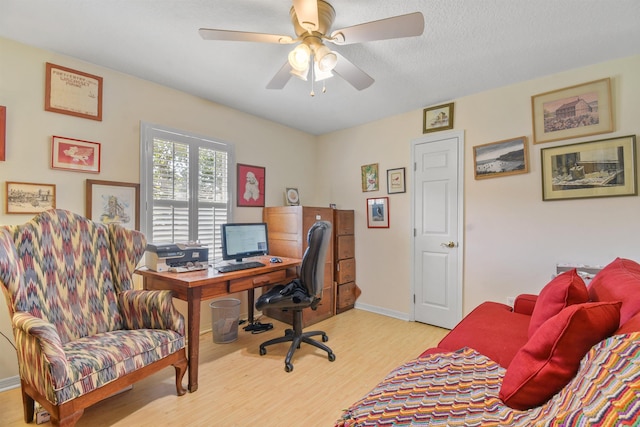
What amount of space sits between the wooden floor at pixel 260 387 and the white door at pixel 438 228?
34 cm

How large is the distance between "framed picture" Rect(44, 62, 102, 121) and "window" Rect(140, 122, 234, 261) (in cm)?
38

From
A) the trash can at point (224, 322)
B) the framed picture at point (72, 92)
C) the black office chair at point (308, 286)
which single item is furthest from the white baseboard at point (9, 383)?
the framed picture at point (72, 92)

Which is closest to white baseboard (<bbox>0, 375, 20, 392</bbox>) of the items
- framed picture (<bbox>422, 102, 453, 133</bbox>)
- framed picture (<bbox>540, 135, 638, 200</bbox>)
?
framed picture (<bbox>422, 102, 453, 133</bbox>)

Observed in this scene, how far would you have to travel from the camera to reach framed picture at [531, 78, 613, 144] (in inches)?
92.7

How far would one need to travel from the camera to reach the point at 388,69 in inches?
98.1

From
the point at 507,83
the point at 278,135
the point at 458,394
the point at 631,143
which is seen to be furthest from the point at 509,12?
the point at 278,135

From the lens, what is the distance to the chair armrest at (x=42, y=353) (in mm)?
1408

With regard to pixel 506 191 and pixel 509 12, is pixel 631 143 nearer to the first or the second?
pixel 506 191

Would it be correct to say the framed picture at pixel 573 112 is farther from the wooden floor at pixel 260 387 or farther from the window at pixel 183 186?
the window at pixel 183 186

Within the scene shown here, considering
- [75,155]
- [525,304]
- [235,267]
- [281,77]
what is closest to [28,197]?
[75,155]

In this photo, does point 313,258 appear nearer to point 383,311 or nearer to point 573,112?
point 383,311

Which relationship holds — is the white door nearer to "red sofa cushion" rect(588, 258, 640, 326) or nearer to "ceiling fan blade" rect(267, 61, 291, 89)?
"red sofa cushion" rect(588, 258, 640, 326)

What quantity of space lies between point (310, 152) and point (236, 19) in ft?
8.41

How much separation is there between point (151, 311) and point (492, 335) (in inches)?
85.5
